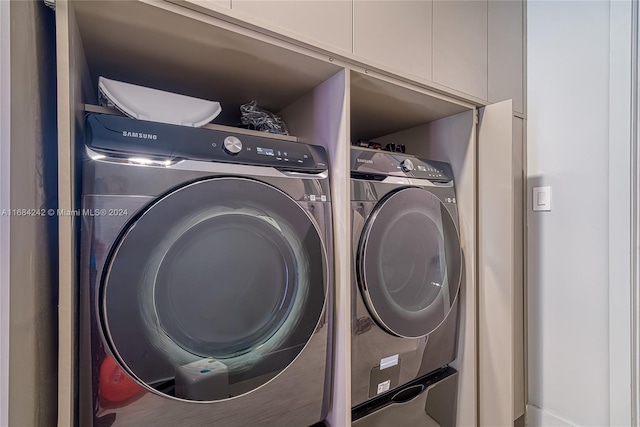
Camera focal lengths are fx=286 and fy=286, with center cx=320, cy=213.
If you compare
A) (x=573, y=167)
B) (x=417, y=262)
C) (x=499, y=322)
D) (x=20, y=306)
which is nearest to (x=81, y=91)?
(x=20, y=306)

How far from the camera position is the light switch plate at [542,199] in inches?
55.1

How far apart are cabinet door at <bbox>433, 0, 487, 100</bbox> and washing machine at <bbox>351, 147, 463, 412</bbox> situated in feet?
1.06

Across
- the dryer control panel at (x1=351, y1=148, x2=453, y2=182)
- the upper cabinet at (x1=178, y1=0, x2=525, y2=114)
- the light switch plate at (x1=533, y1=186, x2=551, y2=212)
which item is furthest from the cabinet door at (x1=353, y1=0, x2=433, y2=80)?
the light switch plate at (x1=533, y1=186, x2=551, y2=212)

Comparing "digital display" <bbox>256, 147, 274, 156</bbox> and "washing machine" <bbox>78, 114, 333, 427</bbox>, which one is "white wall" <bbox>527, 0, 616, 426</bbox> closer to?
"washing machine" <bbox>78, 114, 333, 427</bbox>

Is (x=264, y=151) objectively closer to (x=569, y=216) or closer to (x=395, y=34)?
(x=395, y=34)

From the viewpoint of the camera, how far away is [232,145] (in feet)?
2.51

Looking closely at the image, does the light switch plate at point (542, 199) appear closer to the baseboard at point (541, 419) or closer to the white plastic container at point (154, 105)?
the baseboard at point (541, 419)

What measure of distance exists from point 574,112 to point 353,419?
5.31 ft

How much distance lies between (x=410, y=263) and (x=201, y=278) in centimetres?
73

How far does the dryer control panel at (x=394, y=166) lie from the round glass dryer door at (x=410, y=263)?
0.08 m

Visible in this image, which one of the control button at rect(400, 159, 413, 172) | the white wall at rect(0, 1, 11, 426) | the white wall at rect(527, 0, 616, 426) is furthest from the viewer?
the white wall at rect(527, 0, 616, 426)

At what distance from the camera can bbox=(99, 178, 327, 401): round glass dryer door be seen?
62 centimetres

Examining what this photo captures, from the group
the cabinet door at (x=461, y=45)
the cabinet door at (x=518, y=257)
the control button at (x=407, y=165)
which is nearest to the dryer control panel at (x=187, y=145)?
the control button at (x=407, y=165)

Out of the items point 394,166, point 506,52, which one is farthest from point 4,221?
point 506,52
